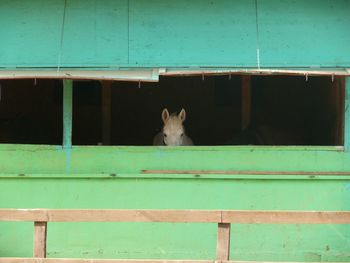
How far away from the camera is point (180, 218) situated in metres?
4.23

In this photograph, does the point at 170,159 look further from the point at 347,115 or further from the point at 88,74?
the point at 347,115

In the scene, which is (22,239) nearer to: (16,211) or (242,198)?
(16,211)

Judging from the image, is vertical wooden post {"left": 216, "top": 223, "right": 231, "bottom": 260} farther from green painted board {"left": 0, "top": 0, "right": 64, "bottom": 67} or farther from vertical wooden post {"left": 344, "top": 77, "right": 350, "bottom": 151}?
green painted board {"left": 0, "top": 0, "right": 64, "bottom": 67}

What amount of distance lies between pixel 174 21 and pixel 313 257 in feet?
10.5

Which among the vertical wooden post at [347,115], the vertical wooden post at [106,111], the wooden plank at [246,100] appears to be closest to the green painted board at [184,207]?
the vertical wooden post at [347,115]

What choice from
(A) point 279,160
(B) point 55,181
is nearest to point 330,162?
(A) point 279,160

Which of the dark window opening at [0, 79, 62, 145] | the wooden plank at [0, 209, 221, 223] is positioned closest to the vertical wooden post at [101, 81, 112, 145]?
the dark window opening at [0, 79, 62, 145]

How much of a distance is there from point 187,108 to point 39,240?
6.12 metres

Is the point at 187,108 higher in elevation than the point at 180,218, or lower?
higher

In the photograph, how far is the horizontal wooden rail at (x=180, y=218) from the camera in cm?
415

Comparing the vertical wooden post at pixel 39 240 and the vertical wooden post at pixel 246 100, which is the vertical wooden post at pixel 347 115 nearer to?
the vertical wooden post at pixel 246 100

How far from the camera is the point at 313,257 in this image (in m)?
6.04

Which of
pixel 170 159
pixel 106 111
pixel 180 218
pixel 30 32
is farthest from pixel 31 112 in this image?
pixel 180 218

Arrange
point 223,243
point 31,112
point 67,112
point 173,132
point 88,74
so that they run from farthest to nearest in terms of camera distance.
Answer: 1. point 31,112
2. point 173,132
3. point 67,112
4. point 88,74
5. point 223,243
